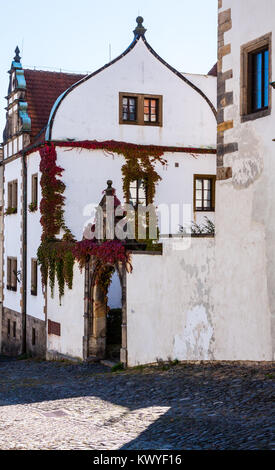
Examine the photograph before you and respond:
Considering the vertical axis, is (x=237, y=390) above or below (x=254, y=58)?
below

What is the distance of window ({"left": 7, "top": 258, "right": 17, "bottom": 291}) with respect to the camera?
29203 millimetres

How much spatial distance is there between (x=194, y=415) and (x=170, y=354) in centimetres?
558

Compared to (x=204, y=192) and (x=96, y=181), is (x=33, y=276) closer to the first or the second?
(x=96, y=181)

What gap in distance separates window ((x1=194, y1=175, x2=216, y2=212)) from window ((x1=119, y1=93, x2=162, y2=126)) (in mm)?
2573

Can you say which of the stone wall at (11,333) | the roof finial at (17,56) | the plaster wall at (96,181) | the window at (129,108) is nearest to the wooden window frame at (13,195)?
the stone wall at (11,333)

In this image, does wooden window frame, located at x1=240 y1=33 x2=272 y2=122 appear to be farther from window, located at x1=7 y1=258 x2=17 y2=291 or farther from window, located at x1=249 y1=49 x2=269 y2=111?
window, located at x1=7 y1=258 x2=17 y2=291

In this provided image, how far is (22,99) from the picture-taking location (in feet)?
89.7

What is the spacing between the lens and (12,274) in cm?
2978

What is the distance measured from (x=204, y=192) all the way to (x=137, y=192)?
8.68 ft

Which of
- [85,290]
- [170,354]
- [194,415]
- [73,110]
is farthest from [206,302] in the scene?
[73,110]

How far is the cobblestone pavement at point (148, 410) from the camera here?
935 centimetres

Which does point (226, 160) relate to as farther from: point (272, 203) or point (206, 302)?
point (206, 302)

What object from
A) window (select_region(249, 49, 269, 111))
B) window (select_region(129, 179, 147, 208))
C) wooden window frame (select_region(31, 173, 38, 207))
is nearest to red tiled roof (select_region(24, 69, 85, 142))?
wooden window frame (select_region(31, 173, 38, 207))

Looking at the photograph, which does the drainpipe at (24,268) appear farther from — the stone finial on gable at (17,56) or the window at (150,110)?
the window at (150,110)
